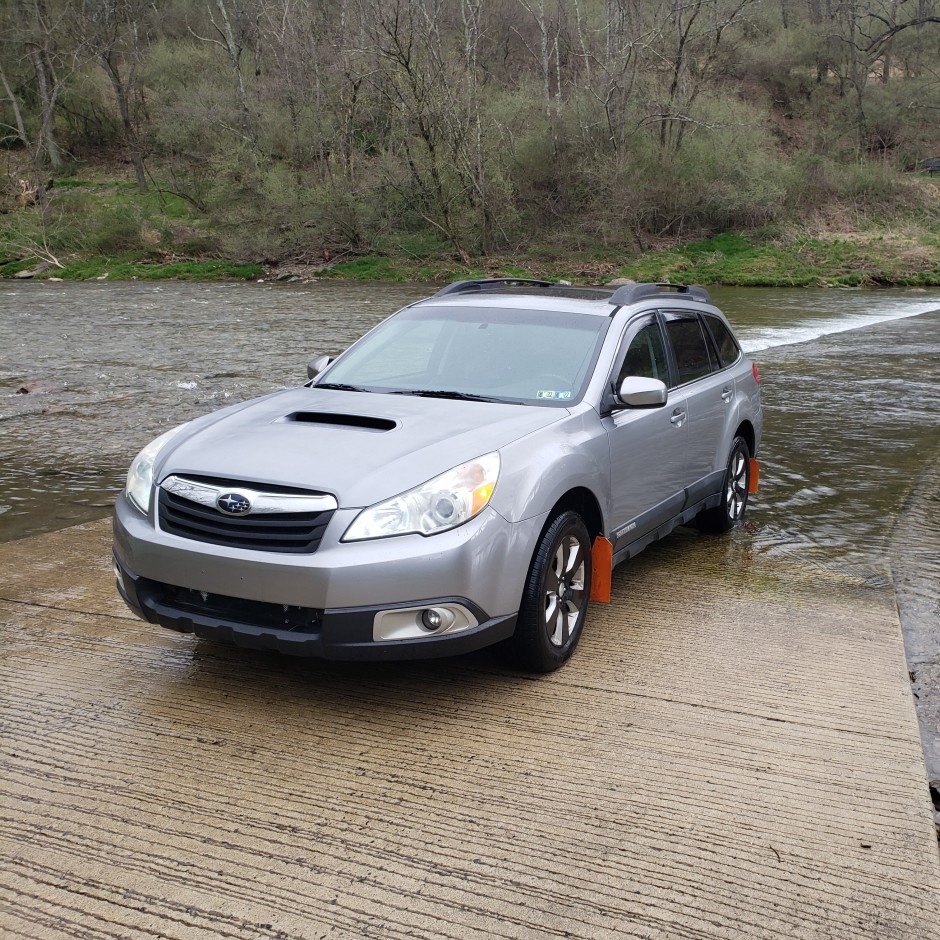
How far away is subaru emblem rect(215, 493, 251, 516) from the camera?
389 cm

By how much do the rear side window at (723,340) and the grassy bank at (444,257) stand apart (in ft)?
81.8

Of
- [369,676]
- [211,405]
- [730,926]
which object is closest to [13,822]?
[369,676]

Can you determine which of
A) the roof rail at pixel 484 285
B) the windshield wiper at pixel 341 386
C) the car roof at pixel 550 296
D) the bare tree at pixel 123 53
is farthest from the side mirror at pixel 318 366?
the bare tree at pixel 123 53

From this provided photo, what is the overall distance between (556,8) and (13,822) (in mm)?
50117

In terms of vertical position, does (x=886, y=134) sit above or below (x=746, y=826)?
below

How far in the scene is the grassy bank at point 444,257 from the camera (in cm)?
3388

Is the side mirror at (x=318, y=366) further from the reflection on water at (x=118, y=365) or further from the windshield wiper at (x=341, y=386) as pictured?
the reflection on water at (x=118, y=365)

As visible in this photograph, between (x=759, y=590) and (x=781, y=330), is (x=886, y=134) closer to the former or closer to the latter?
(x=781, y=330)

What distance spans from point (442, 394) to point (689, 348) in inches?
78.5

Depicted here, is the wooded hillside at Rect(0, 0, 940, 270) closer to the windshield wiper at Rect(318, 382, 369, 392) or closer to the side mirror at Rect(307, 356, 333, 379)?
the side mirror at Rect(307, 356, 333, 379)

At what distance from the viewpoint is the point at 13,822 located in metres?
3.27

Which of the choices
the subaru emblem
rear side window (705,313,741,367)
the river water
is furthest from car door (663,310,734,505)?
the subaru emblem

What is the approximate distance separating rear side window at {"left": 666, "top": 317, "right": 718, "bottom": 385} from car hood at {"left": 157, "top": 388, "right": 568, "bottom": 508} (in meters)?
1.59

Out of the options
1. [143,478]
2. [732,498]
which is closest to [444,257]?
[732,498]
